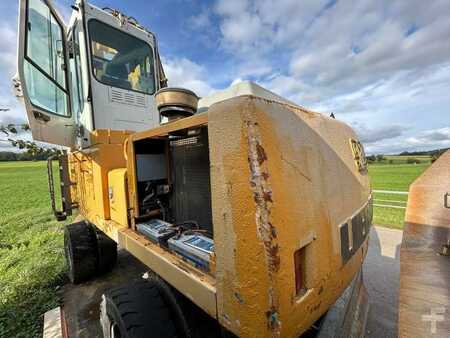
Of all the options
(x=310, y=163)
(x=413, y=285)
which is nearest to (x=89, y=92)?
(x=310, y=163)

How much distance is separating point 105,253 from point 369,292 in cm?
405

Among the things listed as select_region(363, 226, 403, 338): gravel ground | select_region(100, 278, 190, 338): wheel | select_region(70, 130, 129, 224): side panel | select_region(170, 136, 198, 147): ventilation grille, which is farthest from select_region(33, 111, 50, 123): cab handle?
select_region(363, 226, 403, 338): gravel ground

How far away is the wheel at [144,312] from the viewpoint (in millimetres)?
1306

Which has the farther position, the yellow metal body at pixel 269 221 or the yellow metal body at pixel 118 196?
the yellow metal body at pixel 118 196

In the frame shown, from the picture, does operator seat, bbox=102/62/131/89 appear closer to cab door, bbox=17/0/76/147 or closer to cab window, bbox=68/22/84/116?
cab window, bbox=68/22/84/116

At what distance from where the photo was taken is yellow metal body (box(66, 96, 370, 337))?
0.85m

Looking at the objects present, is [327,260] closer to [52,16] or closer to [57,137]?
[57,137]

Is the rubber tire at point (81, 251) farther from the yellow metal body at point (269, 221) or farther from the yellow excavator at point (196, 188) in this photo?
the yellow metal body at point (269, 221)

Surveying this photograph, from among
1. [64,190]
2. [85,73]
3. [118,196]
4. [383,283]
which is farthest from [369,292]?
[64,190]

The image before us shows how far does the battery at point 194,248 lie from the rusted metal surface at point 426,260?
3.06 feet

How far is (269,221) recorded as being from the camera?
2.78 ft

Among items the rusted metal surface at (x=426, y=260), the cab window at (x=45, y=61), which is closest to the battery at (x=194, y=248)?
the rusted metal surface at (x=426, y=260)

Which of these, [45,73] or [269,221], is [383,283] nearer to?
[269,221]

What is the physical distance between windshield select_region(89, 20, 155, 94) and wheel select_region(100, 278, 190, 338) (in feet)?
7.80
